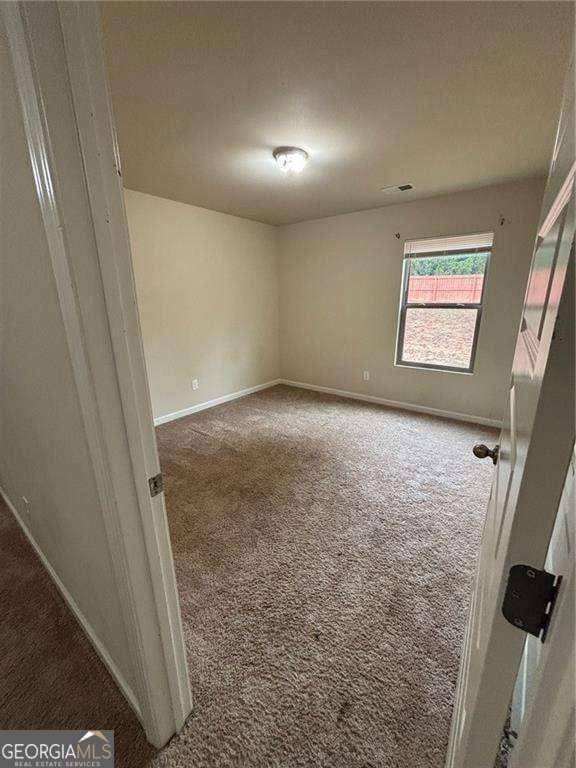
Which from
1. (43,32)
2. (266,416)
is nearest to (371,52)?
(43,32)

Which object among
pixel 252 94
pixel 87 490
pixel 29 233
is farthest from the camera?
pixel 252 94

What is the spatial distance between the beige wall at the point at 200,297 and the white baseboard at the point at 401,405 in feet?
2.23

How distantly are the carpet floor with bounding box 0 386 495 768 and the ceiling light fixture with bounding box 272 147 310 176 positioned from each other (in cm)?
225

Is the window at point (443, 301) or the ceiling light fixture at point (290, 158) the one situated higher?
the ceiling light fixture at point (290, 158)

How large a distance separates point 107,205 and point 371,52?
4.55 ft

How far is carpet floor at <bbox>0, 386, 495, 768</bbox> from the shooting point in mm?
1021

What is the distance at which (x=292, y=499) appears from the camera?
7.17ft


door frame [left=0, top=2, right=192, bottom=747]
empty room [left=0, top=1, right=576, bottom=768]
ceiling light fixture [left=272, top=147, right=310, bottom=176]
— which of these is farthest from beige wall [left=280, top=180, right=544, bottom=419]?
door frame [left=0, top=2, right=192, bottom=747]

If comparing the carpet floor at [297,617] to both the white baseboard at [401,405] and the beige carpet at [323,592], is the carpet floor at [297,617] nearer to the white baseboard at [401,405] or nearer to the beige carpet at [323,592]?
the beige carpet at [323,592]

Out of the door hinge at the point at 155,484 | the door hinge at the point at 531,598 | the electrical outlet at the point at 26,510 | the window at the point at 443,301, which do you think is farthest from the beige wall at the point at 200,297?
the door hinge at the point at 531,598

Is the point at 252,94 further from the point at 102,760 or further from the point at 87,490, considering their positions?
the point at 102,760

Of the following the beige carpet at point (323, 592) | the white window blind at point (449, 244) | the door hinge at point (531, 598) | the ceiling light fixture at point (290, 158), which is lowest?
the beige carpet at point (323, 592)

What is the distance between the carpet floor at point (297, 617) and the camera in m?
1.02

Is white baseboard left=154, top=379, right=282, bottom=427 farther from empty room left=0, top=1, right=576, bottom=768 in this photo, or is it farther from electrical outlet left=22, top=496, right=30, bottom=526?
electrical outlet left=22, top=496, right=30, bottom=526
